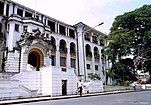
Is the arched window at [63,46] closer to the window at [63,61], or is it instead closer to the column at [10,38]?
the window at [63,61]

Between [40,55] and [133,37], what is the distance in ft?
64.8

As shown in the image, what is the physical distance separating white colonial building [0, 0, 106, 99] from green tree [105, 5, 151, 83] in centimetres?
619

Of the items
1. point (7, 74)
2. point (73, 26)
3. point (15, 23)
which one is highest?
point (73, 26)

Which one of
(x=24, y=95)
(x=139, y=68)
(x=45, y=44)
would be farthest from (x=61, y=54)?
(x=24, y=95)

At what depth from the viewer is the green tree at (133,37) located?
41.0 meters

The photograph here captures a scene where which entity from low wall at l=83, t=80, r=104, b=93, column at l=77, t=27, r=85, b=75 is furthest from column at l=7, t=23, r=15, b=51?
column at l=77, t=27, r=85, b=75

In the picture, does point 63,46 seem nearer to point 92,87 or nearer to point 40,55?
point 40,55

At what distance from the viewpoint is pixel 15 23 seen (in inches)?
1161

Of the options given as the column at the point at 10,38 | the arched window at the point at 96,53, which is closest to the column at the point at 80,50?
the arched window at the point at 96,53

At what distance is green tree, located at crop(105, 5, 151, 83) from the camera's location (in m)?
41.0

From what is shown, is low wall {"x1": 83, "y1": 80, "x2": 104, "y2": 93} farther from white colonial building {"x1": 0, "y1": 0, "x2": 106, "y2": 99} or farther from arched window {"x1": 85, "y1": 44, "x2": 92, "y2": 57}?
arched window {"x1": 85, "y1": 44, "x2": 92, "y2": 57}

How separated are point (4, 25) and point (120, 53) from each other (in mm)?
21610

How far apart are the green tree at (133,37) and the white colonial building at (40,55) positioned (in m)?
6.19

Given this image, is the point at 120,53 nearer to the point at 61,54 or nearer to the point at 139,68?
the point at 139,68
